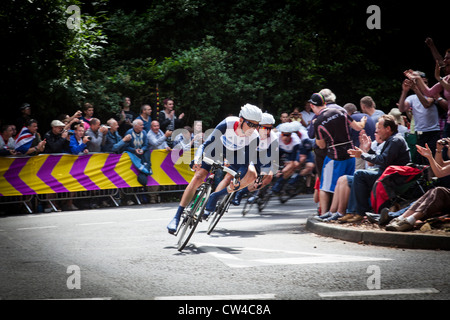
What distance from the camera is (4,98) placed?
52.9 feet

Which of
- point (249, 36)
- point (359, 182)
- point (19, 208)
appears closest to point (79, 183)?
point (19, 208)

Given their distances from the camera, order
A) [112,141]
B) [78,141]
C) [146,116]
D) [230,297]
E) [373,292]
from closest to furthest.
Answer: [230,297] < [373,292] < [78,141] < [112,141] < [146,116]

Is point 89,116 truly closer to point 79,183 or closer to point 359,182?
point 79,183

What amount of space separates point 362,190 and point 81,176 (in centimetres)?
792

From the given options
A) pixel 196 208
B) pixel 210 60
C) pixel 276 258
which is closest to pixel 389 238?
pixel 276 258

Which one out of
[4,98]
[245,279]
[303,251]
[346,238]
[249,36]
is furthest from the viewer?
[249,36]

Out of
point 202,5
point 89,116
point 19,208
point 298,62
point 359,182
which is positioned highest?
point 202,5

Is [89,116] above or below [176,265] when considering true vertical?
above

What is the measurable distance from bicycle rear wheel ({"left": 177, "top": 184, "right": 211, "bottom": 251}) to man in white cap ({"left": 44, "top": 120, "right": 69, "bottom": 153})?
7334mm

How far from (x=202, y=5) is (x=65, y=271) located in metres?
16.5

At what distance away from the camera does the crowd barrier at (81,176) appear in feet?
47.5

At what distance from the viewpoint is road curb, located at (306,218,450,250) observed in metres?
8.13

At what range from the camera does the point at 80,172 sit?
1547 centimetres
